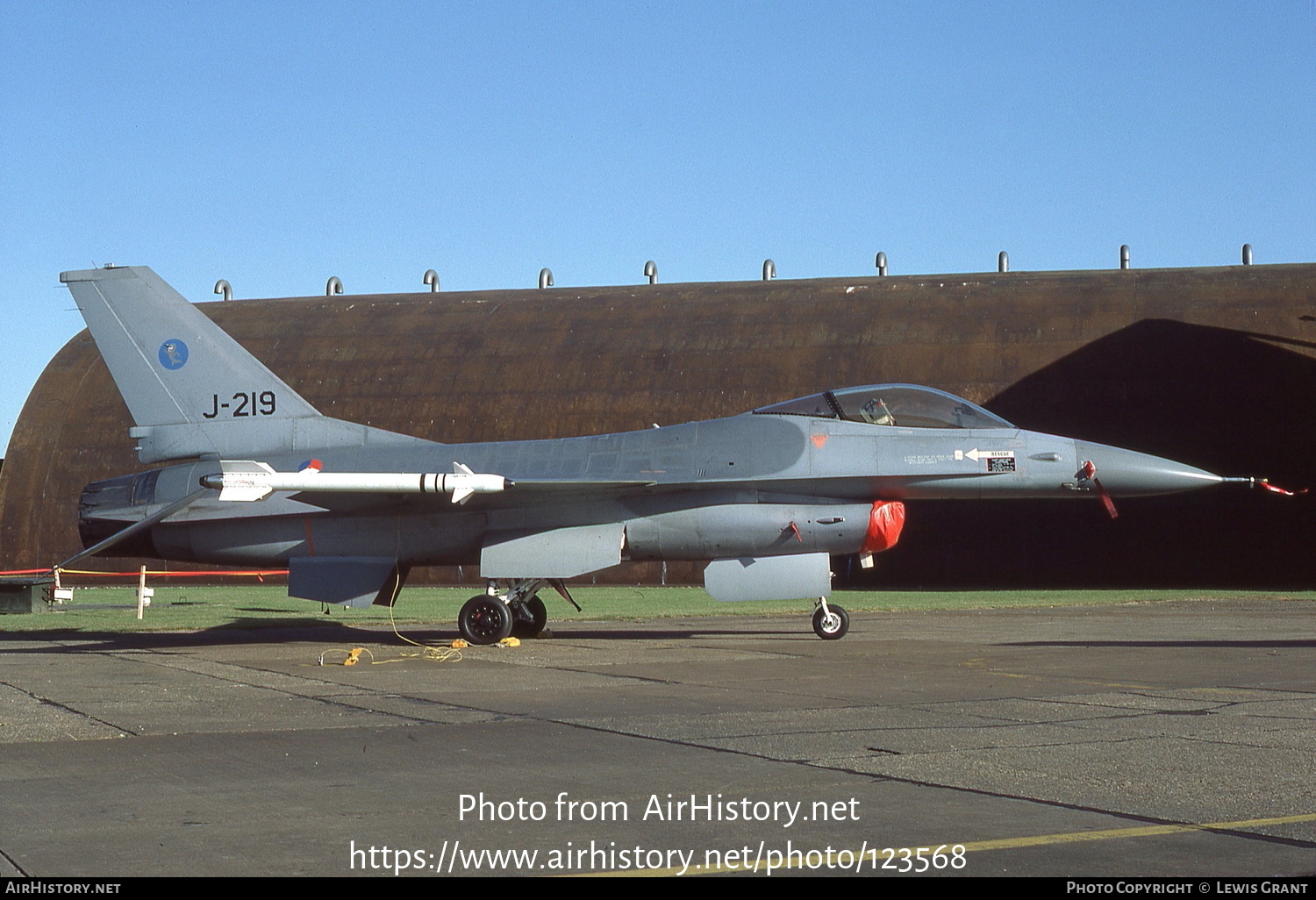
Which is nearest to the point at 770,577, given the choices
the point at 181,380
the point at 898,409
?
the point at 898,409

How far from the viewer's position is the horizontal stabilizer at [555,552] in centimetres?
1591

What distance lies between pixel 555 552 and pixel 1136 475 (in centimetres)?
708

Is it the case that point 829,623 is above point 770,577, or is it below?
below

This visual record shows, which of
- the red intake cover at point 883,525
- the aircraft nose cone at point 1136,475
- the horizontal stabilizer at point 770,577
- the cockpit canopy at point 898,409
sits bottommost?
the horizontal stabilizer at point 770,577

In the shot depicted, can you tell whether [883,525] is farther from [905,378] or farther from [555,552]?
[905,378]

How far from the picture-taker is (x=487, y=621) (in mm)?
16078

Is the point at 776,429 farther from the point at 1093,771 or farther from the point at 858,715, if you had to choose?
the point at 1093,771

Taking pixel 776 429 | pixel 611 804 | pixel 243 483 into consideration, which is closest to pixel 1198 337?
pixel 776 429

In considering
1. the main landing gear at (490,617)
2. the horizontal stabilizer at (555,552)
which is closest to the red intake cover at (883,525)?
the horizontal stabilizer at (555,552)

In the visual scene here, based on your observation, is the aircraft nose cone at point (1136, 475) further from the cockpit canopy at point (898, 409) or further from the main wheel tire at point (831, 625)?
→ the main wheel tire at point (831, 625)

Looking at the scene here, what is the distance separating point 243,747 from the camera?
8.04 metres

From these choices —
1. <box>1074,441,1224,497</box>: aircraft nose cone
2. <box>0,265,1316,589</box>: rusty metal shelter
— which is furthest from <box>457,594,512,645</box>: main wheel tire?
<box>0,265,1316,589</box>: rusty metal shelter

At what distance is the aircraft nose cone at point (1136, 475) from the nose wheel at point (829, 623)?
3.52 metres
